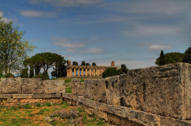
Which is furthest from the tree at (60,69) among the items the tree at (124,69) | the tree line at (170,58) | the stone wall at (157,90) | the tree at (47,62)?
the stone wall at (157,90)

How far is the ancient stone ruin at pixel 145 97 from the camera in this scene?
405 cm

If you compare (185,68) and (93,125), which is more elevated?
(185,68)

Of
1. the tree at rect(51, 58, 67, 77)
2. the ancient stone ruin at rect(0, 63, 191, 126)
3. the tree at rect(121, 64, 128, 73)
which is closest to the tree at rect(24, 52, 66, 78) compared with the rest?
the tree at rect(51, 58, 67, 77)

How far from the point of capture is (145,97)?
5043 millimetres

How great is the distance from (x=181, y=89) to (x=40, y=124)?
5052mm

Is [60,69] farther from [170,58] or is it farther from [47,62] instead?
[170,58]

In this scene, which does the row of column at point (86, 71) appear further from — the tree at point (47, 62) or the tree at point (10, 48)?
the tree at point (10, 48)

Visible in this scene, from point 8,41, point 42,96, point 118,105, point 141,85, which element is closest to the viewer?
point 141,85

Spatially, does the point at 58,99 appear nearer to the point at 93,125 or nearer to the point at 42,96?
the point at 42,96

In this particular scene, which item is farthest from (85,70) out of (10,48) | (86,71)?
(10,48)

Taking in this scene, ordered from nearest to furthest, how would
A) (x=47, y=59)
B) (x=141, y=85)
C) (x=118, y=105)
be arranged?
1. (x=141, y=85)
2. (x=118, y=105)
3. (x=47, y=59)

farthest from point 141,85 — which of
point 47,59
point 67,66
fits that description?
point 67,66

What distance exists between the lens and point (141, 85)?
5.19 metres

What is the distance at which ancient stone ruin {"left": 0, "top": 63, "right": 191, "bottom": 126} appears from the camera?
4051mm
